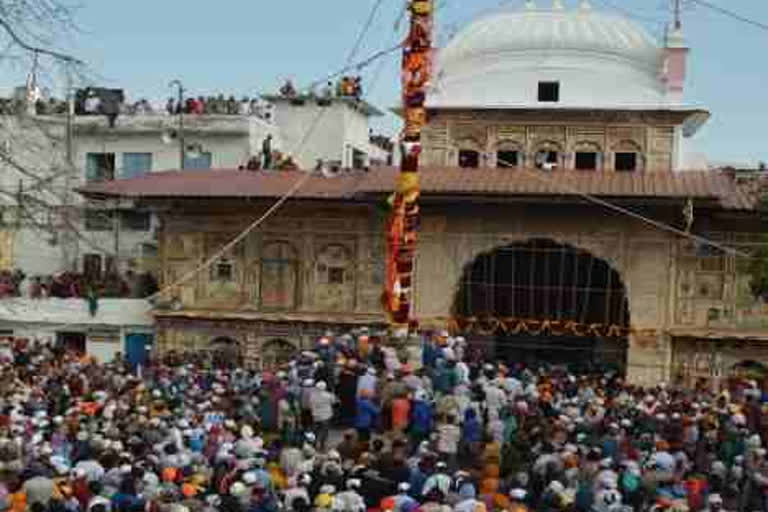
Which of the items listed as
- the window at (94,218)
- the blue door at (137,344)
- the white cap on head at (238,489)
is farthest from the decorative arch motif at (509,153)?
the white cap on head at (238,489)

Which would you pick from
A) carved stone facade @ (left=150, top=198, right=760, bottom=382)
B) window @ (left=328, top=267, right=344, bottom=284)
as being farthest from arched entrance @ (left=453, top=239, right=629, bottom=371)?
window @ (left=328, top=267, right=344, bottom=284)

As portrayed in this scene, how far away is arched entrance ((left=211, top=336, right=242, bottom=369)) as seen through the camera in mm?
31944

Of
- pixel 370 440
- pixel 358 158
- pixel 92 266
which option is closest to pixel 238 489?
pixel 370 440

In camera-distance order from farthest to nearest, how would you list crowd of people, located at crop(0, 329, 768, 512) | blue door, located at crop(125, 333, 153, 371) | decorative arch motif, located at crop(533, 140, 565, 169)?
blue door, located at crop(125, 333, 153, 371), decorative arch motif, located at crop(533, 140, 565, 169), crowd of people, located at crop(0, 329, 768, 512)

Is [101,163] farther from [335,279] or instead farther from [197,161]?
[335,279]

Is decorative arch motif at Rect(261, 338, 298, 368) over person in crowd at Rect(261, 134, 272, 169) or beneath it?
beneath

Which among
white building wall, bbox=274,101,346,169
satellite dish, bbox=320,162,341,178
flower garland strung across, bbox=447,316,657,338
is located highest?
white building wall, bbox=274,101,346,169

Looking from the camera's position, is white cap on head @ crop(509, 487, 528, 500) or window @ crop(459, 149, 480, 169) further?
window @ crop(459, 149, 480, 169)

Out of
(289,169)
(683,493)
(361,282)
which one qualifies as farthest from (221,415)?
(289,169)

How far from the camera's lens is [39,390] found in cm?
2167

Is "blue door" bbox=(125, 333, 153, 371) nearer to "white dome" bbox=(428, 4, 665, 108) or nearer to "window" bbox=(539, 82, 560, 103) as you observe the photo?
"white dome" bbox=(428, 4, 665, 108)

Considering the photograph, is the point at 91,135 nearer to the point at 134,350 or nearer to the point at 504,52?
the point at 134,350

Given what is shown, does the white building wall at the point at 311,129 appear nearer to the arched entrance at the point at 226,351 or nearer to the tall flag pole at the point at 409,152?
the arched entrance at the point at 226,351

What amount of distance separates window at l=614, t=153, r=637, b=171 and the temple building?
4 centimetres
